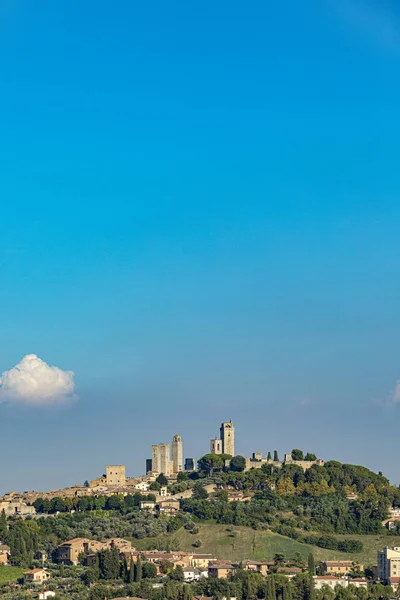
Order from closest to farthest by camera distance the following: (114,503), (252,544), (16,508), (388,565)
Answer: (388,565) < (252,544) < (114,503) < (16,508)

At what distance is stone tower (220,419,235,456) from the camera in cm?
10312

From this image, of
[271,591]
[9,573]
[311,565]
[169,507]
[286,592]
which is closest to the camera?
[286,592]

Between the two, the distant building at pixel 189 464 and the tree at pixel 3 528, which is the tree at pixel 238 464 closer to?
the distant building at pixel 189 464

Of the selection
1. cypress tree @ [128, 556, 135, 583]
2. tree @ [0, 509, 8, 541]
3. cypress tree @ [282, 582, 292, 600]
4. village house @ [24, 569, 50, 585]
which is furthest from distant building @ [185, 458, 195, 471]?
cypress tree @ [282, 582, 292, 600]

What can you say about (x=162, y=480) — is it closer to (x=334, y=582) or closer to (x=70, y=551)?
(x=70, y=551)

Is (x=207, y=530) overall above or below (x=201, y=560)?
above

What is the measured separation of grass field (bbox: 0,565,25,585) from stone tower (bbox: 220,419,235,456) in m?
37.0

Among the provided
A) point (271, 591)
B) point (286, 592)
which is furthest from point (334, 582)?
→ point (271, 591)

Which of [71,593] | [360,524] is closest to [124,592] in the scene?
[71,593]

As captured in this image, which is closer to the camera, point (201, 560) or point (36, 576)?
point (36, 576)

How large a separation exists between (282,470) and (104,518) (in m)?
18.3

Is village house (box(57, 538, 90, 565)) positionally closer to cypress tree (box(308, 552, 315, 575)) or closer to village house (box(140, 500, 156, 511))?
village house (box(140, 500, 156, 511))

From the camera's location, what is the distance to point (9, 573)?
67000mm

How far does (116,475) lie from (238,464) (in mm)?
10957
